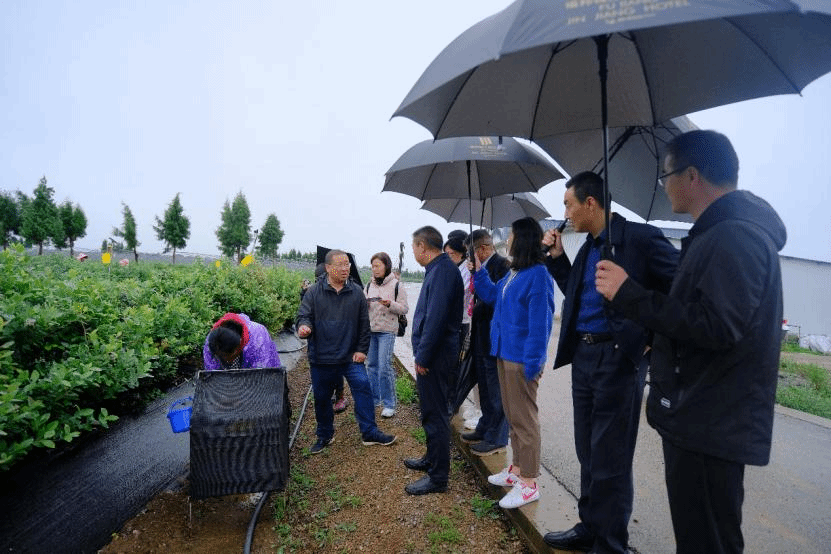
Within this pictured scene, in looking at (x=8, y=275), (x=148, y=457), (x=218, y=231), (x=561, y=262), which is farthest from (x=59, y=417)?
(x=218, y=231)

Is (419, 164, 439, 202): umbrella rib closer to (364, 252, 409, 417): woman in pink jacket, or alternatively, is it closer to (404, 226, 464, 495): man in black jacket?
(364, 252, 409, 417): woman in pink jacket

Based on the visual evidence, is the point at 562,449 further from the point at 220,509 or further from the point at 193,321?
the point at 193,321

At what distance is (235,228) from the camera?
131 feet

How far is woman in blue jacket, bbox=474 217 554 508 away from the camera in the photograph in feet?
9.59

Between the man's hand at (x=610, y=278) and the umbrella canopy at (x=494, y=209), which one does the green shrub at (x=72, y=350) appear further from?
the umbrella canopy at (x=494, y=209)

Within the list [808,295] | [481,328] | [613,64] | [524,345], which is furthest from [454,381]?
[808,295]

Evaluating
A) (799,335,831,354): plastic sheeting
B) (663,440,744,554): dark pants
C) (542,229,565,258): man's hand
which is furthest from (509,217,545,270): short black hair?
(799,335,831,354): plastic sheeting

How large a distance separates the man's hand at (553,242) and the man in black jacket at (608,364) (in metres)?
0.26

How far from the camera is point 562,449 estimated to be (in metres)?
4.32

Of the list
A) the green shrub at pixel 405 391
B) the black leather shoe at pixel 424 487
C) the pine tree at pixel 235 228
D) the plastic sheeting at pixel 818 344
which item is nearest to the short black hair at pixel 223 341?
the black leather shoe at pixel 424 487

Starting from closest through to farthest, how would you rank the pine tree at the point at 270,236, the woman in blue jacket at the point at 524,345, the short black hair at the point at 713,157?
the short black hair at the point at 713,157 → the woman in blue jacket at the point at 524,345 → the pine tree at the point at 270,236

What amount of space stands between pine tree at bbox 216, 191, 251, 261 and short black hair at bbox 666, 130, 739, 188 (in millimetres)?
41805

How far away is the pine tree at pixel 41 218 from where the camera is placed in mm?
29125

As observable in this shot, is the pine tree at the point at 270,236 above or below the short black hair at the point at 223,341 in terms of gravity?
above
